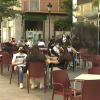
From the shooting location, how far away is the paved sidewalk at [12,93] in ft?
23.7

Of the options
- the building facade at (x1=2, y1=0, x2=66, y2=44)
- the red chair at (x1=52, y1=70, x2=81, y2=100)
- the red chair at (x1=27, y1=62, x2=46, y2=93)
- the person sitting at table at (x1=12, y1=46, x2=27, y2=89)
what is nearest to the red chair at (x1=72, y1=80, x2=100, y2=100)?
the red chair at (x1=52, y1=70, x2=81, y2=100)

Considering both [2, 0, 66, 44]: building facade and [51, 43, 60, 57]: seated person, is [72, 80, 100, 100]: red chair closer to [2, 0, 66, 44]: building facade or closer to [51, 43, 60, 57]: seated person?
[51, 43, 60, 57]: seated person

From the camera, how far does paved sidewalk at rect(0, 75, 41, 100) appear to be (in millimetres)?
7230

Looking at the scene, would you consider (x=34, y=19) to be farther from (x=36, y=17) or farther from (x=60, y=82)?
(x=60, y=82)

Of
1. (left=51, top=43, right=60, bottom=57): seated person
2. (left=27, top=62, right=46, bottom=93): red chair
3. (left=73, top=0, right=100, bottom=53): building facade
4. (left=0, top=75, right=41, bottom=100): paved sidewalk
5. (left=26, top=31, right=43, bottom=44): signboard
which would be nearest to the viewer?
(left=0, top=75, right=41, bottom=100): paved sidewalk

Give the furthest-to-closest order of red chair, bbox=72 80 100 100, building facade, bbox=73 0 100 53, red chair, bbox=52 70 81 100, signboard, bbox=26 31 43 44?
signboard, bbox=26 31 43 44, building facade, bbox=73 0 100 53, red chair, bbox=52 70 81 100, red chair, bbox=72 80 100 100

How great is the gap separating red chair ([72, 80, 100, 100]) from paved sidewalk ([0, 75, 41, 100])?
269 centimetres

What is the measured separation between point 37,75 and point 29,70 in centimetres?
28

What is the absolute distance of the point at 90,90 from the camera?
4723mm

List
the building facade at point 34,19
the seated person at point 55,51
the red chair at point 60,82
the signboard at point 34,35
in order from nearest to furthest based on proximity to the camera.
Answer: the red chair at point 60,82
the seated person at point 55,51
the signboard at point 34,35
the building facade at point 34,19

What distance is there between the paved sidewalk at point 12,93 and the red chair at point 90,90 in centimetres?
269

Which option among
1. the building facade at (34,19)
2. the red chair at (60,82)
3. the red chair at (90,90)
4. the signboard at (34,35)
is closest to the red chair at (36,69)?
the red chair at (60,82)

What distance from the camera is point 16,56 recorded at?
9141mm

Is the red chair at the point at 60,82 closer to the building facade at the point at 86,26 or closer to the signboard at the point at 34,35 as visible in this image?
the building facade at the point at 86,26
